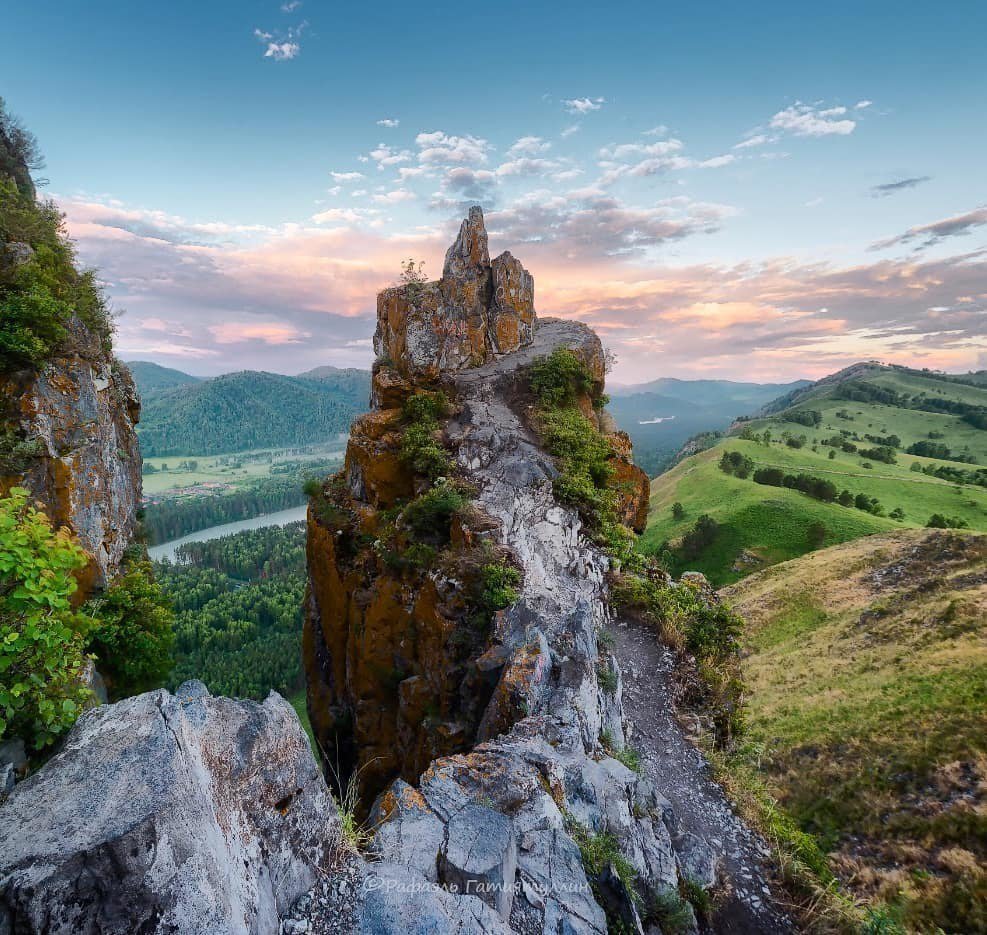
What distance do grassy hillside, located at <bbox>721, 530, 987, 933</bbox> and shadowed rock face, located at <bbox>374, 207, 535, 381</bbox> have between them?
18536 millimetres

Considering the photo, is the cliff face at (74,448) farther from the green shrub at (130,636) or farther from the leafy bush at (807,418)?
the leafy bush at (807,418)

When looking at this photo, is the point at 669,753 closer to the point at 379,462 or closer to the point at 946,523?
the point at 379,462

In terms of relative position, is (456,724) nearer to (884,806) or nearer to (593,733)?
(593,733)

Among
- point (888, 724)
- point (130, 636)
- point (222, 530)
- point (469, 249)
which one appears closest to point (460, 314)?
point (469, 249)

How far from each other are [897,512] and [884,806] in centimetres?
7054

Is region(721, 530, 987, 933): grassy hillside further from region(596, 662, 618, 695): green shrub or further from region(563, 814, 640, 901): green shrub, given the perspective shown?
region(563, 814, 640, 901): green shrub

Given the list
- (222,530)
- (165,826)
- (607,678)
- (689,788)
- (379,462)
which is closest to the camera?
(165,826)

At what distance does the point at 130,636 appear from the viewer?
550 inches

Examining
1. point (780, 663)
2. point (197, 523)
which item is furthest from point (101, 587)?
point (197, 523)

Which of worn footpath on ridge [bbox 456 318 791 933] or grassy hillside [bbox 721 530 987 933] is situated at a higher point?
worn footpath on ridge [bbox 456 318 791 933]

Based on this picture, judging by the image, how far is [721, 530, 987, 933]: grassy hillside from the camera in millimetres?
12297

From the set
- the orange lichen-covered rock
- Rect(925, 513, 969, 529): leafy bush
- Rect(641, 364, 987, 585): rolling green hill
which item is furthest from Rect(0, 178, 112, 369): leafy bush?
Answer: Rect(925, 513, 969, 529): leafy bush

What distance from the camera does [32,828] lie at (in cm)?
358

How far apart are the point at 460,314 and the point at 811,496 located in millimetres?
75751
